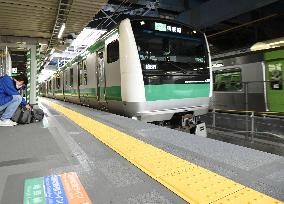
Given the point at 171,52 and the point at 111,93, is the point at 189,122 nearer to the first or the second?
the point at 171,52

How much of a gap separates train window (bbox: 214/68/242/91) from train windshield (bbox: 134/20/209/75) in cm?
381

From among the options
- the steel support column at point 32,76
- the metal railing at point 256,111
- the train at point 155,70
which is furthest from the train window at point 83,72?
the metal railing at point 256,111

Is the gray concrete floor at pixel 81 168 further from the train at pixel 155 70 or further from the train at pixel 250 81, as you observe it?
the train at pixel 250 81

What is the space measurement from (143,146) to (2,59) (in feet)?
38.4

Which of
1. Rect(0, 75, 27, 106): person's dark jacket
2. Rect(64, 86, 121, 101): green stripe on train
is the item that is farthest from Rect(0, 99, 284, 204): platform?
Rect(64, 86, 121, 101): green stripe on train

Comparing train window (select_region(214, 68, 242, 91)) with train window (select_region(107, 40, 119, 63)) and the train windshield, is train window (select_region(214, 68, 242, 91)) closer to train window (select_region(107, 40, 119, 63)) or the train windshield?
the train windshield

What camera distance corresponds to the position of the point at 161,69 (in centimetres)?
579

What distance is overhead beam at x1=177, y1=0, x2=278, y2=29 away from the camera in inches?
532

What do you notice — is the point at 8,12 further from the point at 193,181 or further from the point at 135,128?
the point at 193,181

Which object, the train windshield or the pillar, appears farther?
the pillar

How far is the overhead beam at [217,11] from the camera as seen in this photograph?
13.5m

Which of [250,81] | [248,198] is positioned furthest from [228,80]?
[248,198]

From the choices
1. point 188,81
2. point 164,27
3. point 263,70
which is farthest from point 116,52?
point 263,70

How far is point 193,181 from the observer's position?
1839 mm
